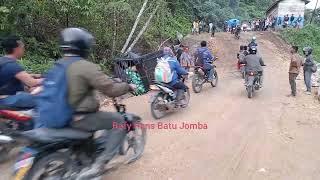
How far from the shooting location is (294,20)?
44.3 meters

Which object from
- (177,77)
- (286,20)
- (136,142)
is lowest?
(136,142)

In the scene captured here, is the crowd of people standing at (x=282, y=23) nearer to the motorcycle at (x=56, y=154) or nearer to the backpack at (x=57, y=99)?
the motorcycle at (x=56, y=154)

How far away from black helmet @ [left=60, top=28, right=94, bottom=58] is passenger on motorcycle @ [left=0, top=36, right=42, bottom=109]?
1.74 m

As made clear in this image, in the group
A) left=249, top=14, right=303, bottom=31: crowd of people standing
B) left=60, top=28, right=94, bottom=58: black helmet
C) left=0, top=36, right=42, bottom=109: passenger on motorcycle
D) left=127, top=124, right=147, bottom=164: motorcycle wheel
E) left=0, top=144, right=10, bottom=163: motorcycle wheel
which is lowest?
left=0, top=144, right=10, bottom=163: motorcycle wheel

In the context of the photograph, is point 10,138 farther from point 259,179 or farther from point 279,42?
point 279,42

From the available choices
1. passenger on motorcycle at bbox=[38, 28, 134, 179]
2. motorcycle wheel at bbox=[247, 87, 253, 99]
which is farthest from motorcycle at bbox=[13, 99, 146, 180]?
motorcycle wheel at bbox=[247, 87, 253, 99]

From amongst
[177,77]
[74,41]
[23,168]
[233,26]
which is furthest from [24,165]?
[233,26]

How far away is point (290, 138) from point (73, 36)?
5.09m

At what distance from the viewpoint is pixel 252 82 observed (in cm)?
1193

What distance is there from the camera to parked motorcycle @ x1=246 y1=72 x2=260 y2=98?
11.9 metres

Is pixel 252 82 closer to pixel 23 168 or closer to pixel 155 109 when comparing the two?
pixel 155 109

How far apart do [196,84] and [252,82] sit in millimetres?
1725

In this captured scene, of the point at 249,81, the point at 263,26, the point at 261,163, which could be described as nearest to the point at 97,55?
the point at 249,81

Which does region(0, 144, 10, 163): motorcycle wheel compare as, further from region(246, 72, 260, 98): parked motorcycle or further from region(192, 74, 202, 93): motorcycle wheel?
region(246, 72, 260, 98): parked motorcycle
